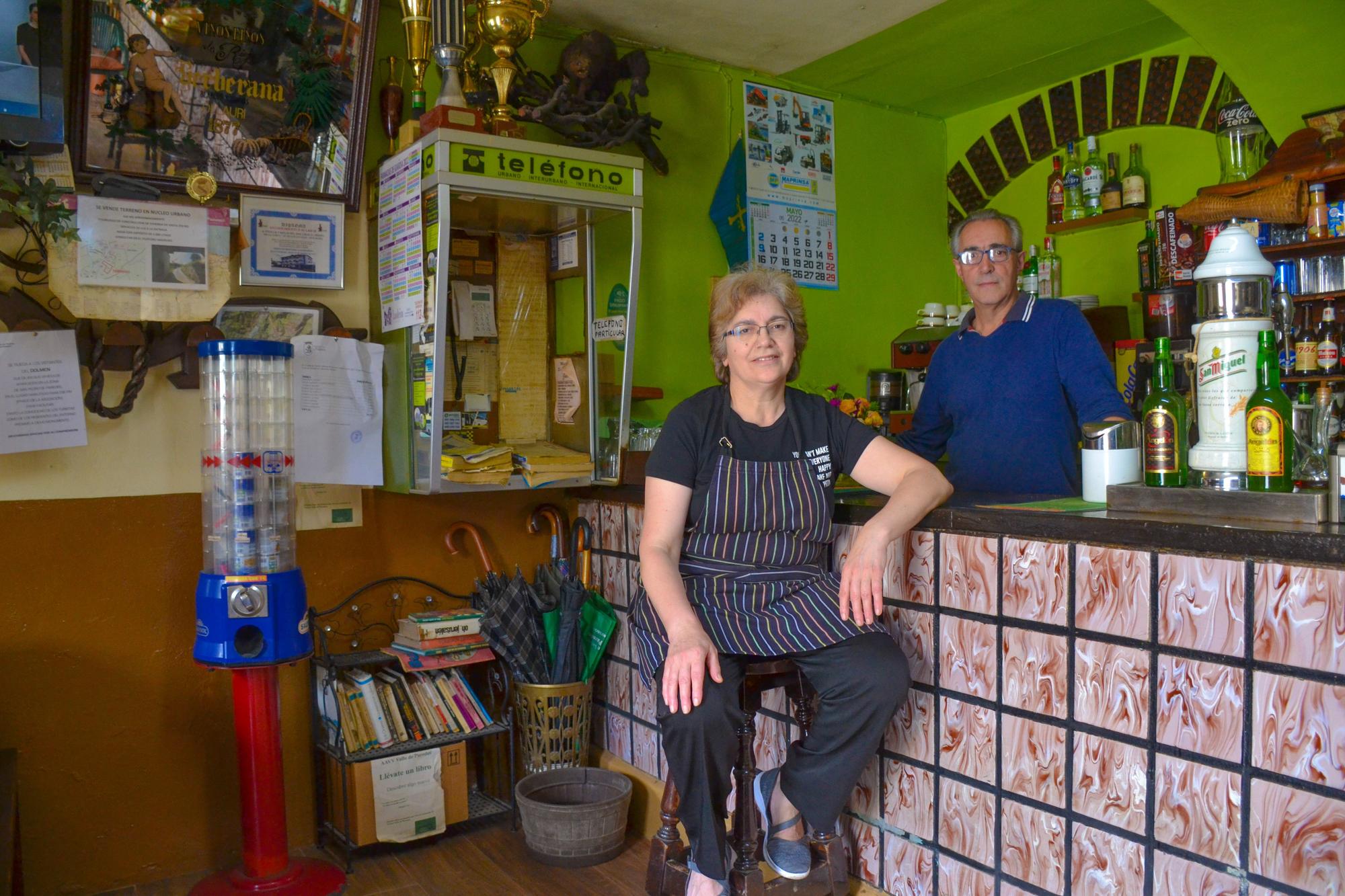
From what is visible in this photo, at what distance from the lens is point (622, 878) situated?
291 cm

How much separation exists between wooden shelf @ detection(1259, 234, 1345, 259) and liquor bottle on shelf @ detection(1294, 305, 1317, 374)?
209mm

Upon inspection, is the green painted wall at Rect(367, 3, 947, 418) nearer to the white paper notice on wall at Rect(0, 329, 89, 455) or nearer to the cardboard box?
the white paper notice on wall at Rect(0, 329, 89, 455)

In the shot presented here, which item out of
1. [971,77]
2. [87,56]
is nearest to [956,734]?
[87,56]

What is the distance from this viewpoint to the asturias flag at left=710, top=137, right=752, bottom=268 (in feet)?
13.7

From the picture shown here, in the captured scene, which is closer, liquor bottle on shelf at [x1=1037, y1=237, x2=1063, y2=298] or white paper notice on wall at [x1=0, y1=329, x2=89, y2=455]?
white paper notice on wall at [x1=0, y1=329, x2=89, y2=455]

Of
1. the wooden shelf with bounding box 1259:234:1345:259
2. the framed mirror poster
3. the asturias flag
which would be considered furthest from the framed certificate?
the wooden shelf with bounding box 1259:234:1345:259

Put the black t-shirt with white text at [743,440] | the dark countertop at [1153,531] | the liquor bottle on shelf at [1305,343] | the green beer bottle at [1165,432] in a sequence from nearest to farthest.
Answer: the dark countertop at [1153,531], the green beer bottle at [1165,432], the black t-shirt with white text at [743,440], the liquor bottle on shelf at [1305,343]

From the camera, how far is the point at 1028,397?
3084 mm

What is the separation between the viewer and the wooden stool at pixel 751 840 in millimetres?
2256

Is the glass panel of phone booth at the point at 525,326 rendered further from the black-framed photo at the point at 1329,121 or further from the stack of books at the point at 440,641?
the black-framed photo at the point at 1329,121

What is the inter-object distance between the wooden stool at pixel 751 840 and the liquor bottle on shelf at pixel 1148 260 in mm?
2879

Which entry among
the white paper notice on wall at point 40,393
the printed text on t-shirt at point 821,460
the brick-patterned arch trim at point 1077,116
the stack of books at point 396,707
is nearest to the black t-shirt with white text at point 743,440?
the printed text on t-shirt at point 821,460

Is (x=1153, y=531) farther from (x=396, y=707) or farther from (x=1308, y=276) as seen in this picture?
(x=1308, y=276)

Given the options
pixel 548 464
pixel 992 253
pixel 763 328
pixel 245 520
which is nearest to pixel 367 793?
pixel 245 520
